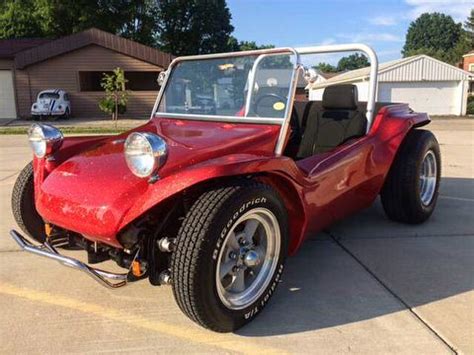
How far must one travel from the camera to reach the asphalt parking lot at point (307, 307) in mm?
2613

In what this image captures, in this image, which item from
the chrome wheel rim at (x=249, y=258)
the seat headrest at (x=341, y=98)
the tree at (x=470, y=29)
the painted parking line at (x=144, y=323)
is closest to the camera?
the painted parking line at (x=144, y=323)

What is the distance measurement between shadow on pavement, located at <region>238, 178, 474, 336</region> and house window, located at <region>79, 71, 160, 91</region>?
882 inches

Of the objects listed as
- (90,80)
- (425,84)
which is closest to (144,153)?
(90,80)

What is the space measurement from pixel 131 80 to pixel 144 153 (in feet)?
86.6

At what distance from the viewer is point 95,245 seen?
9.84 ft

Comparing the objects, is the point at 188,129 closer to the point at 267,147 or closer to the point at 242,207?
the point at 267,147

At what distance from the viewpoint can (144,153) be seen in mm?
2686

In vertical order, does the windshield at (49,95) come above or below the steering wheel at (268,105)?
above

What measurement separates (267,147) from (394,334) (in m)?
1.40

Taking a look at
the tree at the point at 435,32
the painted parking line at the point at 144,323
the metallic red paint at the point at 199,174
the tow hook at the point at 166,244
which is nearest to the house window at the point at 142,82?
the metallic red paint at the point at 199,174

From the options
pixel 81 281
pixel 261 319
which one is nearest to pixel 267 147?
pixel 261 319

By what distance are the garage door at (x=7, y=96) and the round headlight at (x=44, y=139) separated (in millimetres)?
24371

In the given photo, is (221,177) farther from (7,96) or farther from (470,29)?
(470,29)

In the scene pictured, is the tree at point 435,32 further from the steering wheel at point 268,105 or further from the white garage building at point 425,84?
the steering wheel at point 268,105
